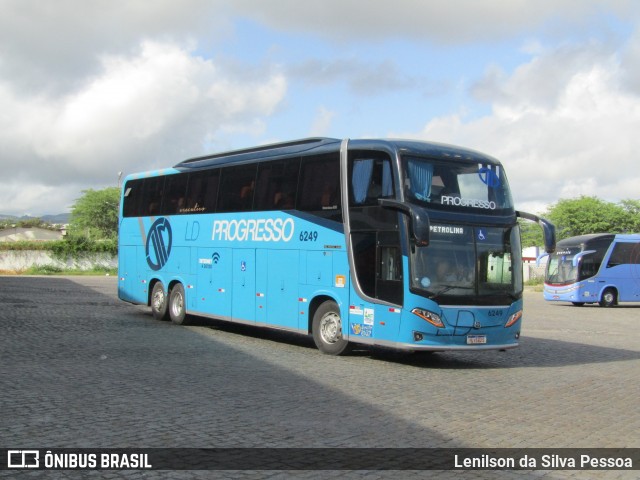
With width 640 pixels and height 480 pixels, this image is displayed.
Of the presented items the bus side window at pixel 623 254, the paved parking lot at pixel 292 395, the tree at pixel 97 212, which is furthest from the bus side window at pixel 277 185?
the tree at pixel 97 212

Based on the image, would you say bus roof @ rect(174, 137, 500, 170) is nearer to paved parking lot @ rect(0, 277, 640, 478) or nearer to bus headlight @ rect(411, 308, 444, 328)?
bus headlight @ rect(411, 308, 444, 328)

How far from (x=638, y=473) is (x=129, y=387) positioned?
6.44m

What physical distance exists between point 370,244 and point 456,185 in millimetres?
1876

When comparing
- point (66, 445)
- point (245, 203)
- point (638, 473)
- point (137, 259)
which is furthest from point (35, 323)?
point (638, 473)

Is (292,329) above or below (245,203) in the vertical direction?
below

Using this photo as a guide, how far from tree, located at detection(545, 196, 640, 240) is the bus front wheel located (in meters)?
65.4

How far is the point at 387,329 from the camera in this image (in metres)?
13.9

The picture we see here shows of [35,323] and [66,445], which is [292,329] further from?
[66,445]

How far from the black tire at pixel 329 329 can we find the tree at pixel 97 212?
9056cm

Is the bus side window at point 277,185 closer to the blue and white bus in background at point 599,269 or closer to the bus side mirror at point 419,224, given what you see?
the bus side mirror at point 419,224

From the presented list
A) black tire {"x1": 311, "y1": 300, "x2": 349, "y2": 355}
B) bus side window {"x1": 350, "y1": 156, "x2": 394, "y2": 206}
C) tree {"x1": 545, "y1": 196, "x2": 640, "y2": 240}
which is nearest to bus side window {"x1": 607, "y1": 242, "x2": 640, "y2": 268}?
black tire {"x1": 311, "y1": 300, "x2": 349, "y2": 355}

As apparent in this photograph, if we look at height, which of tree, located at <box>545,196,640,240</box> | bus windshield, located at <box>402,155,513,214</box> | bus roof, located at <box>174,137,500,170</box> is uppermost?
tree, located at <box>545,196,640,240</box>

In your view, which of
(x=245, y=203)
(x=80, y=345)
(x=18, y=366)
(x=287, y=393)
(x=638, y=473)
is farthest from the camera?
(x=245, y=203)

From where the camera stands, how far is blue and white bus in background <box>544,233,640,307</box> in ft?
121
